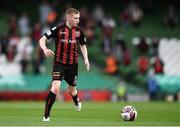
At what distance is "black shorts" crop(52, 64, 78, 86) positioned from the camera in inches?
643

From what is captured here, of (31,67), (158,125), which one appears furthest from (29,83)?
(158,125)

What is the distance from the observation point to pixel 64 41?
1650 centimetres

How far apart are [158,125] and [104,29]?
76.3 ft

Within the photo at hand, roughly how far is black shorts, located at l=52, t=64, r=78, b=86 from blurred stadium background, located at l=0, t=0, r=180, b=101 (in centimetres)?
1554

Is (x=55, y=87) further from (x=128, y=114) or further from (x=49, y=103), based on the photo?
(x=128, y=114)

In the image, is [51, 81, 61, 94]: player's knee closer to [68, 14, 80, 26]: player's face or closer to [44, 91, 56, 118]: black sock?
[44, 91, 56, 118]: black sock

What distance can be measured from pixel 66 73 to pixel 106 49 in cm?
2024

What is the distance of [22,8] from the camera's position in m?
40.5

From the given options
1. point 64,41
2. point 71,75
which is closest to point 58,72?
point 71,75

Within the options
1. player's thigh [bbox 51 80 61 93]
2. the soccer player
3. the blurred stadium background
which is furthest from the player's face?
the blurred stadium background

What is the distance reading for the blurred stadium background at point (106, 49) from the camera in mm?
34000

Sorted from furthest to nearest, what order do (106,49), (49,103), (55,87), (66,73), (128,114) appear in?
1. (106,49)
2. (66,73)
3. (128,114)
4. (55,87)
5. (49,103)

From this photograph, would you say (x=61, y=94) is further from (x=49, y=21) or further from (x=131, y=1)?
(x=131, y=1)

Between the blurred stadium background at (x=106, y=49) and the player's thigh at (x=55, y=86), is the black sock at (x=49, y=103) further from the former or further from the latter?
the blurred stadium background at (x=106, y=49)
